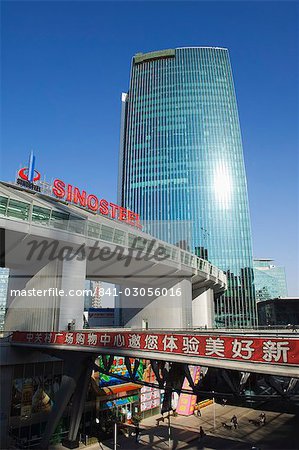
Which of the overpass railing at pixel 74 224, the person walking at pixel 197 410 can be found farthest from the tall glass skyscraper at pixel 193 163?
the overpass railing at pixel 74 224

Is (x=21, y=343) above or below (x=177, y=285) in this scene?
below

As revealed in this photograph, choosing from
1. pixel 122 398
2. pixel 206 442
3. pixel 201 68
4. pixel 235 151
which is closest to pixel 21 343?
pixel 122 398

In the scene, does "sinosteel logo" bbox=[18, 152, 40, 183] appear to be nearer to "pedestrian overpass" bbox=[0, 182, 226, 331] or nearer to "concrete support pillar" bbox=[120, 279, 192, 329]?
"pedestrian overpass" bbox=[0, 182, 226, 331]

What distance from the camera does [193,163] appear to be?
14012 centimetres

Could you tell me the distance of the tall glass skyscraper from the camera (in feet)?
428

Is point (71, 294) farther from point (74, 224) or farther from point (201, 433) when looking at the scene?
point (201, 433)

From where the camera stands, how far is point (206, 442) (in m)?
31.6

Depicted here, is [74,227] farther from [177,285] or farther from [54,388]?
[177,285]

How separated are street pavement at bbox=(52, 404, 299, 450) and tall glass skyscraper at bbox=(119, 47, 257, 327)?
85300 millimetres

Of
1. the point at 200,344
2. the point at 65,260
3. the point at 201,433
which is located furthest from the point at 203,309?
the point at 200,344

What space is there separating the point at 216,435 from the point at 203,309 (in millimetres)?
39072

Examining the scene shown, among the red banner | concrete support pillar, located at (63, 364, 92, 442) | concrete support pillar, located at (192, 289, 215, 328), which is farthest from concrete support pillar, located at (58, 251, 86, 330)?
concrete support pillar, located at (192, 289, 215, 328)

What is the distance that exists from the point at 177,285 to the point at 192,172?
89090mm

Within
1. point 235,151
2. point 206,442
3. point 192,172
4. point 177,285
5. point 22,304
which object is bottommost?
point 206,442
